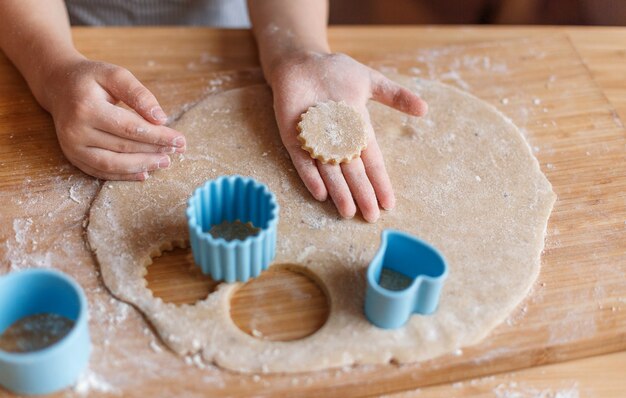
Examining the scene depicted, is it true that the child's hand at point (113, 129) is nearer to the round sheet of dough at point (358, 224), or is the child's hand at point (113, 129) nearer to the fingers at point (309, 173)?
the round sheet of dough at point (358, 224)

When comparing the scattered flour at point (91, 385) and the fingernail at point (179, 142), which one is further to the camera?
the fingernail at point (179, 142)

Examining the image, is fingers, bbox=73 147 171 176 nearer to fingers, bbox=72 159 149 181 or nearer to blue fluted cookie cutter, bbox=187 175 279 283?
fingers, bbox=72 159 149 181

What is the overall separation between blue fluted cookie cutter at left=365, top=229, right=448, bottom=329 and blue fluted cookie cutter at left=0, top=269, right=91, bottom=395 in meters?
0.35

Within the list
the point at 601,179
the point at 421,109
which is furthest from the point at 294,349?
the point at 601,179

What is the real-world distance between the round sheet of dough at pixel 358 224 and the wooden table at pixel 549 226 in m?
0.02

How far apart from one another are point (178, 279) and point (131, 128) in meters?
0.24

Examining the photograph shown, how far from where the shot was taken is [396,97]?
1.15 meters

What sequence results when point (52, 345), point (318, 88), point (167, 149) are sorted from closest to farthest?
point (52, 345)
point (167, 149)
point (318, 88)

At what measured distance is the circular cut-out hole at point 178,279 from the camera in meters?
0.96

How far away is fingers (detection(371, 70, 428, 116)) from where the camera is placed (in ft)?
3.73

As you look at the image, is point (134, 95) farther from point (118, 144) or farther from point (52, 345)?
point (52, 345)

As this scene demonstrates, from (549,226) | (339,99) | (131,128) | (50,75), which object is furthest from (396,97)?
(50,75)

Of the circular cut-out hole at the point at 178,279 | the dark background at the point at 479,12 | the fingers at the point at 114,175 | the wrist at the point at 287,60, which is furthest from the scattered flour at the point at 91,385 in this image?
the dark background at the point at 479,12

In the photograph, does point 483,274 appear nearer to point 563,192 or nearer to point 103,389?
point 563,192
